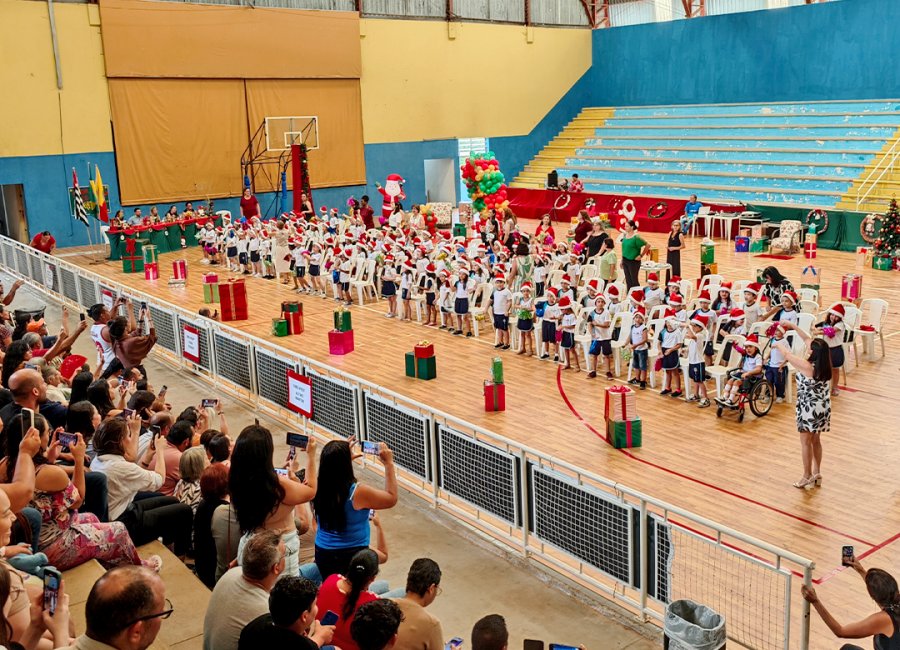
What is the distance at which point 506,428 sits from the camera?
12.8m

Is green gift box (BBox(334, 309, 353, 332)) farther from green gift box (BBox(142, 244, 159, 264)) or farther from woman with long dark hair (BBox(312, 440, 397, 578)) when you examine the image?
woman with long dark hair (BBox(312, 440, 397, 578))

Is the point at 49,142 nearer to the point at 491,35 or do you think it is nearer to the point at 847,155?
the point at 491,35

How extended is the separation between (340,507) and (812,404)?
6078mm

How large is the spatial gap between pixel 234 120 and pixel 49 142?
22.3ft

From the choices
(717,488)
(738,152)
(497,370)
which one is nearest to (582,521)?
(717,488)

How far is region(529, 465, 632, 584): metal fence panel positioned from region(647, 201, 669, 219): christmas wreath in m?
26.3

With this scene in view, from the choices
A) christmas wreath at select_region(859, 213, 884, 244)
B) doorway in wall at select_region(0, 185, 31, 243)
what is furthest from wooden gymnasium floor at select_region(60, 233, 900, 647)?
doorway in wall at select_region(0, 185, 31, 243)

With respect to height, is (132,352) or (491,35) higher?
(491,35)

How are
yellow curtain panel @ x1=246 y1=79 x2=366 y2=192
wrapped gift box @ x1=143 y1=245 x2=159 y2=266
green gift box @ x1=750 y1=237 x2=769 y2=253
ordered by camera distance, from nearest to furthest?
wrapped gift box @ x1=143 y1=245 x2=159 y2=266, green gift box @ x1=750 y1=237 x2=769 y2=253, yellow curtain panel @ x1=246 y1=79 x2=366 y2=192

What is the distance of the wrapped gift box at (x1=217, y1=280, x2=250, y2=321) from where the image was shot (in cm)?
1997

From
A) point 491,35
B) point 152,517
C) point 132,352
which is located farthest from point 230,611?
point 491,35

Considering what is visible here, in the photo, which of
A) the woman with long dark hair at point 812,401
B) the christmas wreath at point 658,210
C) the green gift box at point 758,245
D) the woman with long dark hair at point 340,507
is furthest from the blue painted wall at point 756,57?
the woman with long dark hair at point 340,507

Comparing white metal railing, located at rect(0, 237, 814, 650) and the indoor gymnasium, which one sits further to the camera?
white metal railing, located at rect(0, 237, 814, 650)

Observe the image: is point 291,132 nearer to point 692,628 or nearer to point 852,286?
point 852,286
